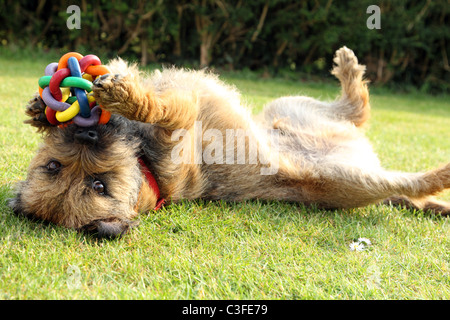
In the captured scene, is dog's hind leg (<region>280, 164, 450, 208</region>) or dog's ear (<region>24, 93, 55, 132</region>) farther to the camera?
dog's hind leg (<region>280, 164, 450, 208</region>)

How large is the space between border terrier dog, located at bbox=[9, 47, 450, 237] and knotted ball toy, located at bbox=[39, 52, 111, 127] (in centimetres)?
8

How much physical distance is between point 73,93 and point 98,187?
0.61 metres

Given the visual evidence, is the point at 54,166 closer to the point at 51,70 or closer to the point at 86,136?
the point at 86,136

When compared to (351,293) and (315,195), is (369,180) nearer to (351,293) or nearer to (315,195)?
(315,195)

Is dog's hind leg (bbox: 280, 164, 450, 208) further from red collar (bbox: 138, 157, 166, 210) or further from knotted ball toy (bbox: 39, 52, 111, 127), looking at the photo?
knotted ball toy (bbox: 39, 52, 111, 127)

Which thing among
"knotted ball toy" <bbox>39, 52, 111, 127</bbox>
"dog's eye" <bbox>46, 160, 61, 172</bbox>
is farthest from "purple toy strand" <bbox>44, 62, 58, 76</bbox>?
"dog's eye" <bbox>46, 160, 61, 172</bbox>

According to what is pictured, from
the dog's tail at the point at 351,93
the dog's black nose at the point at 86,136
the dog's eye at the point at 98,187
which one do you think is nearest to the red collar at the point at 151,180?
the dog's eye at the point at 98,187

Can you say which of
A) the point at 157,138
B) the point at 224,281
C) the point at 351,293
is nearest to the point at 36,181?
the point at 157,138

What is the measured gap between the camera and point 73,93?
2727mm

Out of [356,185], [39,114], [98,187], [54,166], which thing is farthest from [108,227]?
[356,185]

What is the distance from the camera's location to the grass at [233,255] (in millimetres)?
2271

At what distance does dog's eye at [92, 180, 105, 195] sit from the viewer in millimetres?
2689
